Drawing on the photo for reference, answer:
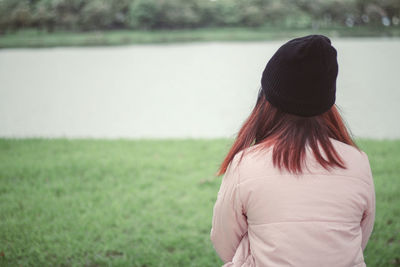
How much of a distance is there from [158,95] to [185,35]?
13303 mm

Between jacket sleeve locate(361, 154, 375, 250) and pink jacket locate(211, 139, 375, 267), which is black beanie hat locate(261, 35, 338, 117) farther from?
jacket sleeve locate(361, 154, 375, 250)

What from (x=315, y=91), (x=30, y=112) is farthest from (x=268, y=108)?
(x=30, y=112)

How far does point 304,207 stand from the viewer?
93 cm

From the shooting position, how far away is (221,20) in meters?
21.8

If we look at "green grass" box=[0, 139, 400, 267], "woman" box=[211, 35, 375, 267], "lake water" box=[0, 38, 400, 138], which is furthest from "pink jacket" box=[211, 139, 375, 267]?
"lake water" box=[0, 38, 400, 138]

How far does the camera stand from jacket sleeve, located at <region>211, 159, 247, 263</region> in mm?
1028

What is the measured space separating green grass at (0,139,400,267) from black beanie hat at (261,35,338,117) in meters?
1.66

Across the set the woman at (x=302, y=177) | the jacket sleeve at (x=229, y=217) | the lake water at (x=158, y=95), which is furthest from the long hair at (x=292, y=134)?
the lake water at (x=158, y=95)

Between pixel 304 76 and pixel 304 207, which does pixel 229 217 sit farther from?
pixel 304 76

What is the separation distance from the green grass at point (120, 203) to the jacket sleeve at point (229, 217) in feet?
3.81

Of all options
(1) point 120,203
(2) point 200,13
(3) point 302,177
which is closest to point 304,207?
(3) point 302,177

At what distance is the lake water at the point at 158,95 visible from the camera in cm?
571

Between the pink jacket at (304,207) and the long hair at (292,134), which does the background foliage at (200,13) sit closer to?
the long hair at (292,134)

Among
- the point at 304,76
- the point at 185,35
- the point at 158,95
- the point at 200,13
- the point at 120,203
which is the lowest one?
the point at 185,35
